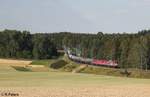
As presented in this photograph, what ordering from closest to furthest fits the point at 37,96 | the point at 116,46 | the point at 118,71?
the point at 37,96 → the point at 118,71 → the point at 116,46

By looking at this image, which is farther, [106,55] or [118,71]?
[106,55]

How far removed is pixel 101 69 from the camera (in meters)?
129

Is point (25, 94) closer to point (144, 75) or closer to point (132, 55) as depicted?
point (144, 75)

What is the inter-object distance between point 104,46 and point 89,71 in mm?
57454

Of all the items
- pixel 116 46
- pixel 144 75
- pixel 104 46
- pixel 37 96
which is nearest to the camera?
pixel 37 96

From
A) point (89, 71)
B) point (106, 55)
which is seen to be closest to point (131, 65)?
point (89, 71)

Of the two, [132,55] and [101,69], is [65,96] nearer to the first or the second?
[101,69]

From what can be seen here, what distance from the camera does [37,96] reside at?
4747 centimetres

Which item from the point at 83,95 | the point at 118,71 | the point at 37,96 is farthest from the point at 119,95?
the point at 118,71

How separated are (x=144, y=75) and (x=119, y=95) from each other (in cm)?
6144

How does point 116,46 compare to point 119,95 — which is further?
point 116,46

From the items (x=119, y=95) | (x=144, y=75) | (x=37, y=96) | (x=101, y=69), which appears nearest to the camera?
(x=37, y=96)

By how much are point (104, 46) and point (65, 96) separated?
142 m

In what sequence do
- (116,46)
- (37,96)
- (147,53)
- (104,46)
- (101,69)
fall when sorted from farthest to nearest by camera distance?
1. (104,46)
2. (116,46)
3. (147,53)
4. (101,69)
5. (37,96)
